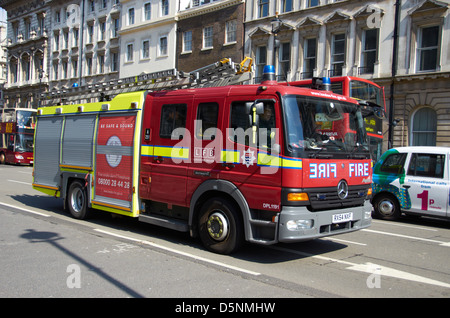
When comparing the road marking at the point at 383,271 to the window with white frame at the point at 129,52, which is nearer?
the road marking at the point at 383,271

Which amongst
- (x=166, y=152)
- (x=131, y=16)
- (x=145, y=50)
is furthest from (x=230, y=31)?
(x=166, y=152)

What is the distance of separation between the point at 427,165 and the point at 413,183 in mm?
568

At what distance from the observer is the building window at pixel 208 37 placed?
32.0 m

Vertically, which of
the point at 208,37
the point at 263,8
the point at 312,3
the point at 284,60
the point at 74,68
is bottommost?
the point at 284,60

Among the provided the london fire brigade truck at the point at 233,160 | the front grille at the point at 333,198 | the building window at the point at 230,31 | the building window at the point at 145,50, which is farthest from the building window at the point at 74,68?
the front grille at the point at 333,198

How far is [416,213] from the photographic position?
10.7 m

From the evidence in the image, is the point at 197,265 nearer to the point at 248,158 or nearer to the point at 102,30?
the point at 248,158

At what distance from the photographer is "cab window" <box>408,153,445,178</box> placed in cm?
1030

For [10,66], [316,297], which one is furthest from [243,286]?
[10,66]

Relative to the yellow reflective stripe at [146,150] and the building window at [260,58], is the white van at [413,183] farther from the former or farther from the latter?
the building window at [260,58]

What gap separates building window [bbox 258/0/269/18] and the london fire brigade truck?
70.2ft

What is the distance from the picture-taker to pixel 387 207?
11398 millimetres

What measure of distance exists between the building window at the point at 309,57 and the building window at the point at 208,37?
8.45 m

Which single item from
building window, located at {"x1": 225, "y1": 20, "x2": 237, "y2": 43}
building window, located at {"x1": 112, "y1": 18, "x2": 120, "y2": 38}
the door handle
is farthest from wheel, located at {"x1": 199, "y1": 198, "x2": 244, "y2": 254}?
building window, located at {"x1": 112, "y1": 18, "x2": 120, "y2": 38}
